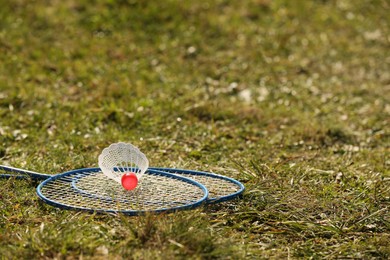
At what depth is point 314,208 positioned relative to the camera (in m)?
4.97

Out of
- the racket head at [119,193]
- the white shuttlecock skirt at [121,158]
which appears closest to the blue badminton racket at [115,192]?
the racket head at [119,193]

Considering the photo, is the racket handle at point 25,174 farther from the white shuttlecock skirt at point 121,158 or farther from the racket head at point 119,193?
the white shuttlecock skirt at point 121,158

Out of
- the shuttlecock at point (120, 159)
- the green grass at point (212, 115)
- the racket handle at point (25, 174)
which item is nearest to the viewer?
the green grass at point (212, 115)

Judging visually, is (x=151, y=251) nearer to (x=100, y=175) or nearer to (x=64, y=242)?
(x=64, y=242)

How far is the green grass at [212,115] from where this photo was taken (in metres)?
4.45

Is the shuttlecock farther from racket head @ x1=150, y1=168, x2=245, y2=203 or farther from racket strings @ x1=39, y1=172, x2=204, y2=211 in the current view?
racket head @ x1=150, y1=168, x2=245, y2=203

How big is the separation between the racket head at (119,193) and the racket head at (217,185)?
0.12 m

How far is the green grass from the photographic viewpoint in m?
4.45

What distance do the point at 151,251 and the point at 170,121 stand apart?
3.46m

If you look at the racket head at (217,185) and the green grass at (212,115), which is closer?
the green grass at (212,115)

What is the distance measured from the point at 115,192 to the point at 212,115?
2931mm

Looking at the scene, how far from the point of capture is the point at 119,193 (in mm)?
4855

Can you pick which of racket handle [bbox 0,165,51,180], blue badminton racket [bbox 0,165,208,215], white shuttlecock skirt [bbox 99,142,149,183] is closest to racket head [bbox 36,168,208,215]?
blue badminton racket [bbox 0,165,208,215]

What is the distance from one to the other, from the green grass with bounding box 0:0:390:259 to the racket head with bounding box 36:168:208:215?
0.31 feet
